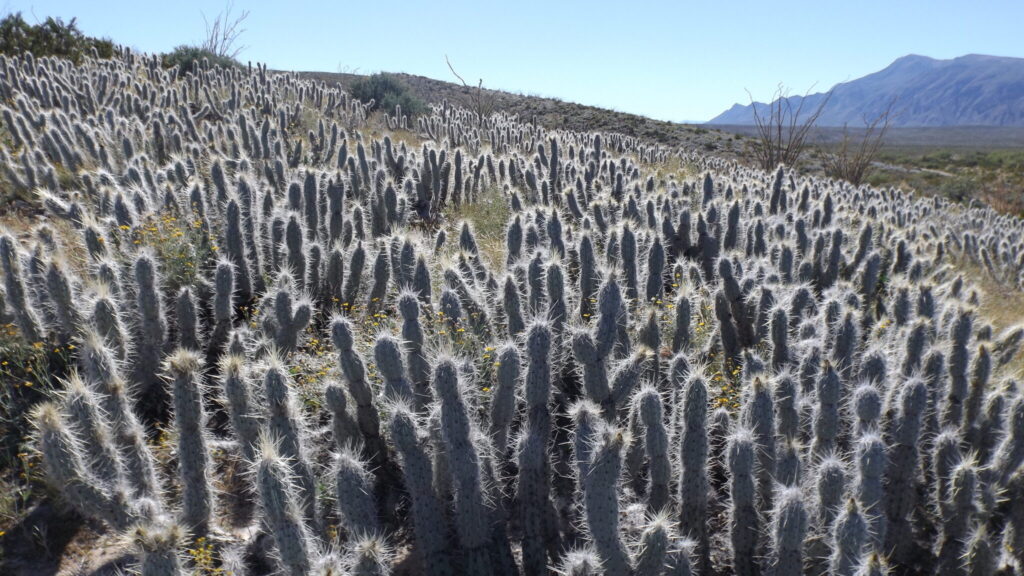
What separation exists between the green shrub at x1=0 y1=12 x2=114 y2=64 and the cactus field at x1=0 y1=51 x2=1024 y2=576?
40.7 ft

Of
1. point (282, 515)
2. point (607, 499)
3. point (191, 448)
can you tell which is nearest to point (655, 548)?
point (607, 499)

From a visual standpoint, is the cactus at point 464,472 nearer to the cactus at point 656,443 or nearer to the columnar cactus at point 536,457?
the columnar cactus at point 536,457

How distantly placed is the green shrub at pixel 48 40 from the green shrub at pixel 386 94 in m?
7.54

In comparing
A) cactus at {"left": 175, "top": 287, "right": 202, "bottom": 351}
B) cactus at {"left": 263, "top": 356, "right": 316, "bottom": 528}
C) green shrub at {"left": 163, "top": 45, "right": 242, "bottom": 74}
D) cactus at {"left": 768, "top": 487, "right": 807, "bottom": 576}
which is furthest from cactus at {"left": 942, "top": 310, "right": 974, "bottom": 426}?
green shrub at {"left": 163, "top": 45, "right": 242, "bottom": 74}

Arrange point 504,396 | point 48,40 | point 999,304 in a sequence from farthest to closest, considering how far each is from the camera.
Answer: point 48,40, point 999,304, point 504,396

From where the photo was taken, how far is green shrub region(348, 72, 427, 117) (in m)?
19.7

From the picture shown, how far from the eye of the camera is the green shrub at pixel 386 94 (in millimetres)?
19719

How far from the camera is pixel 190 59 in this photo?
1939cm

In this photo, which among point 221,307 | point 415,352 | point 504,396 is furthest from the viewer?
point 221,307

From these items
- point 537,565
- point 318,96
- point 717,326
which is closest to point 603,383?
point 537,565

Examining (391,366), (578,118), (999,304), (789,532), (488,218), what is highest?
(578,118)

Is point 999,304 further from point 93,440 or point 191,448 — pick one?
point 93,440

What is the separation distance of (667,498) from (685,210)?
419 cm

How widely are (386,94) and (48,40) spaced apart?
9.45 metres
